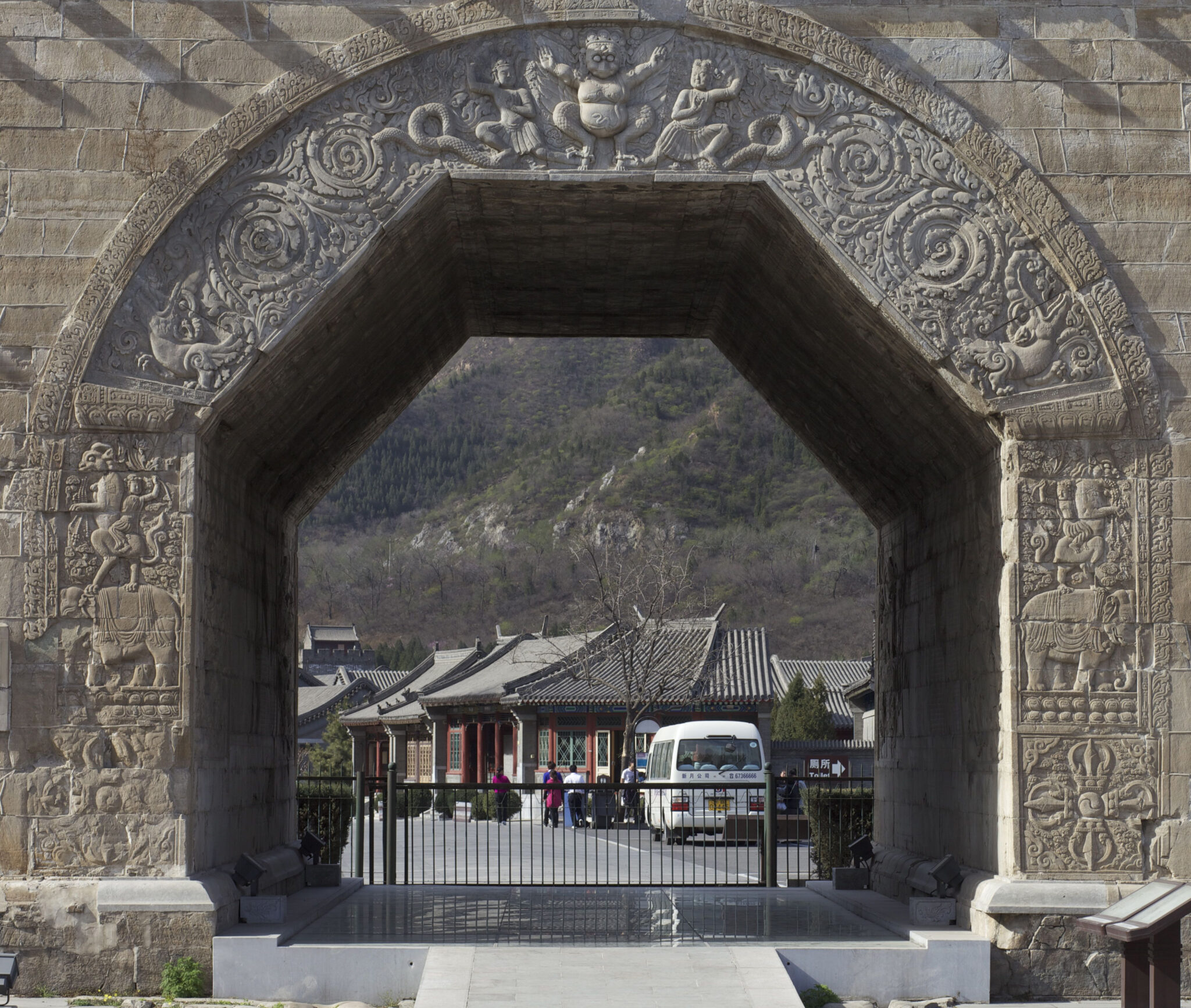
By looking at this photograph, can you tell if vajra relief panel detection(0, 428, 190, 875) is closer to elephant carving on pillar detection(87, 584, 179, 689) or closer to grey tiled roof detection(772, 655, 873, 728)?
elephant carving on pillar detection(87, 584, 179, 689)

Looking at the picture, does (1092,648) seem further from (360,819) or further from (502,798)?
(502,798)

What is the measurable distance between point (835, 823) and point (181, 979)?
34.7 ft

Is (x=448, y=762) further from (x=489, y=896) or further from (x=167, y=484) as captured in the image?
(x=167, y=484)

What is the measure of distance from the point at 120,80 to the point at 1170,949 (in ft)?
28.2

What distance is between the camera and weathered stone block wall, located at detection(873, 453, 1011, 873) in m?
10.6

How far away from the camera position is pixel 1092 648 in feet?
32.4

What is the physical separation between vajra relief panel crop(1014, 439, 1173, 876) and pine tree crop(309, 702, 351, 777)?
57.3 meters

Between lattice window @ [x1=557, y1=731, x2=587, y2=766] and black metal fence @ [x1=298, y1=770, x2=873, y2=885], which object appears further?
lattice window @ [x1=557, y1=731, x2=587, y2=766]

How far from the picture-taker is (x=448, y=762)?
179 ft

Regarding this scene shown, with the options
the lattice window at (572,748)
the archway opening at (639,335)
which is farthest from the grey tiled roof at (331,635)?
the archway opening at (639,335)

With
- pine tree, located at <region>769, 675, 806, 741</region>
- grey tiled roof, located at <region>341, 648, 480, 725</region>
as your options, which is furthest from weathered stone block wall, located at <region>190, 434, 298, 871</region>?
grey tiled roof, located at <region>341, 648, 480, 725</region>

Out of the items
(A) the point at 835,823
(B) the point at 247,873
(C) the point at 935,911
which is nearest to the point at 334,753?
(A) the point at 835,823

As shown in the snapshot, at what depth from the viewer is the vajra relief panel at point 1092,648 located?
977 centimetres

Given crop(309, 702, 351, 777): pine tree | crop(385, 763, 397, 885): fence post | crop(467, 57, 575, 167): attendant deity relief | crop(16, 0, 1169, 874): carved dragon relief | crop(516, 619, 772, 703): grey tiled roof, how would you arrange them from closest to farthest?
1. crop(16, 0, 1169, 874): carved dragon relief
2. crop(467, 57, 575, 167): attendant deity relief
3. crop(385, 763, 397, 885): fence post
4. crop(516, 619, 772, 703): grey tiled roof
5. crop(309, 702, 351, 777): pine tree
